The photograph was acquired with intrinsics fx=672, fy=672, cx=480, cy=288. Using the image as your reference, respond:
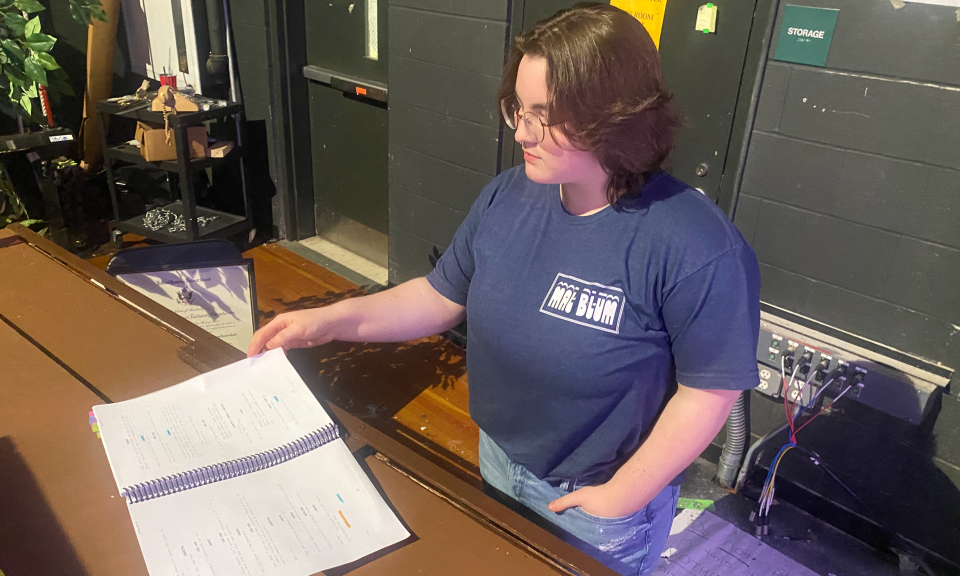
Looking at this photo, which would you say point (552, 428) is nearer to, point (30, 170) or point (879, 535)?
point (879, 535)

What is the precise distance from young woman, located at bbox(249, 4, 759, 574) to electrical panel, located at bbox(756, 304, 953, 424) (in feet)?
3.16

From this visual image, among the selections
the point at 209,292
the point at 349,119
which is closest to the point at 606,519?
the point at 209,292

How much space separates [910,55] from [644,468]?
1259 mm

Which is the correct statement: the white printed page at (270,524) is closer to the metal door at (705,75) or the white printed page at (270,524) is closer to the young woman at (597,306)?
the young woman at (597,306)

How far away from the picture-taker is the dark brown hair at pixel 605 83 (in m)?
0.84

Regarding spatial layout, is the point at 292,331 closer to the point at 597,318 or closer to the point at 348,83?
the point at 597,318

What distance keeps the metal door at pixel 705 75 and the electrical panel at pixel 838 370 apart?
45cm

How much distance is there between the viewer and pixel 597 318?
92 centimetres

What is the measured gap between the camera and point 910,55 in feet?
5.08

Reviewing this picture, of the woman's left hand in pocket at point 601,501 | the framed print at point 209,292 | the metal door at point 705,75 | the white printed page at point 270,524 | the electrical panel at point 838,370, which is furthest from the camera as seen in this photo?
the metal door at point 705,75

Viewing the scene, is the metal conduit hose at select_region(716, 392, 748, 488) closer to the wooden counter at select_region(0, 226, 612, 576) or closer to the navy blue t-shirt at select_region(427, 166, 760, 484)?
the navy blue t-shirt at select_region(427, 166, 760, 484)

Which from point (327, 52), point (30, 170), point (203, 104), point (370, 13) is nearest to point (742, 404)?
point (370, 13)

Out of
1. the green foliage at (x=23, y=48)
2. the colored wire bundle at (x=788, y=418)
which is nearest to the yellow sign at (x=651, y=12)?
the colored wire bundle at (x=788, y=418)

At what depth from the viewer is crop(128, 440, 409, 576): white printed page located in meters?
0.70
